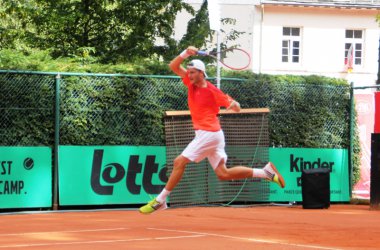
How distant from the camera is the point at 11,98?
16031mm

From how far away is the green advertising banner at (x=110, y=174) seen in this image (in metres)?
16.4

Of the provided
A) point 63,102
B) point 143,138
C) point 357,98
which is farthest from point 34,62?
point 357,98

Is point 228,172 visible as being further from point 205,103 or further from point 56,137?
point 56,137

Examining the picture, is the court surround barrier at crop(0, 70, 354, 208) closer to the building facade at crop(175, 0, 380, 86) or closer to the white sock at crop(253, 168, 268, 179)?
the white sock at crop(253, 168, 268, 179)

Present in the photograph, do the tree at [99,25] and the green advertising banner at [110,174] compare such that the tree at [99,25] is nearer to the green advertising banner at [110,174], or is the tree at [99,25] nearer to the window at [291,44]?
the green advertising banner at [110,174]

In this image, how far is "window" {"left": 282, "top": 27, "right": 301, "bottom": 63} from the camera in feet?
136

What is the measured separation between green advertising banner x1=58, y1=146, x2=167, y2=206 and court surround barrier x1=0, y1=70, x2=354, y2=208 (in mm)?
18

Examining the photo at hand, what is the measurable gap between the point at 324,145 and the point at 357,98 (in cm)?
155

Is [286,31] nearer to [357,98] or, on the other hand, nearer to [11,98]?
[357,98]

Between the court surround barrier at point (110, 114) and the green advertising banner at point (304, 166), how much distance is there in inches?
5.4

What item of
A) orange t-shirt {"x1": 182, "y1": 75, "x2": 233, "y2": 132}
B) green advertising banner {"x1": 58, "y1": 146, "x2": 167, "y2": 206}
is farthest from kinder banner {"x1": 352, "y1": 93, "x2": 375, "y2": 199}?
orange t-shirt {"x1": 182, "y1": 75, "x2": 233, "y2": 132}

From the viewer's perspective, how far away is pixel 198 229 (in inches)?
489

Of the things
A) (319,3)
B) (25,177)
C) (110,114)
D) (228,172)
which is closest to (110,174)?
(110,114)

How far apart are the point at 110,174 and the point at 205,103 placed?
4.45 m
